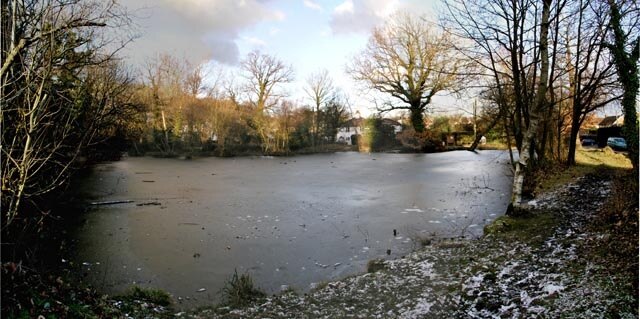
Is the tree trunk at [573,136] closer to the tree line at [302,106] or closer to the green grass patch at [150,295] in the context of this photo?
the tree line at [302,106]

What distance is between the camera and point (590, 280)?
4.31m

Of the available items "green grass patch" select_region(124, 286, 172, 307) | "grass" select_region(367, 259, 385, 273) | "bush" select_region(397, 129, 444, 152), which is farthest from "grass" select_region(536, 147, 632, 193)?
"bush" select_region(397, 129, 444, 152)

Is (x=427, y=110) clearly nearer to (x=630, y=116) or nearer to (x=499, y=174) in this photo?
(x=499, y=174)

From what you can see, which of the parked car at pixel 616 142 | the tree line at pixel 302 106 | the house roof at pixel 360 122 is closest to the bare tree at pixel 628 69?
the tree line at pixel 302 106

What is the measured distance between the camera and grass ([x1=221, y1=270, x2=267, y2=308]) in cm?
507

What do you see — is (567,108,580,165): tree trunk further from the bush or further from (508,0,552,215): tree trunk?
the bush

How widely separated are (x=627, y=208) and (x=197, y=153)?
29.8 metres

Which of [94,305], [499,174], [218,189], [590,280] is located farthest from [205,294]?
[499,174]

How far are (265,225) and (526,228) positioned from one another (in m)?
5.34

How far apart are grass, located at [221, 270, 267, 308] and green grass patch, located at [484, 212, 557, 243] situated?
13.9 feet

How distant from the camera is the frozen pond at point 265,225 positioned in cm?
634

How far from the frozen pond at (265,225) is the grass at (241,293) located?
0.21 meters

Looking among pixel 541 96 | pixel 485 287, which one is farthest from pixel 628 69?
pixel 485 287

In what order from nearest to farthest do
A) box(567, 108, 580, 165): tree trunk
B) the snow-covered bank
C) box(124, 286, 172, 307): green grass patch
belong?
the snow-covered bank
box(124, 286, 172, 307): green grass patch
box(567, 108, 580, 165): tree trunk
